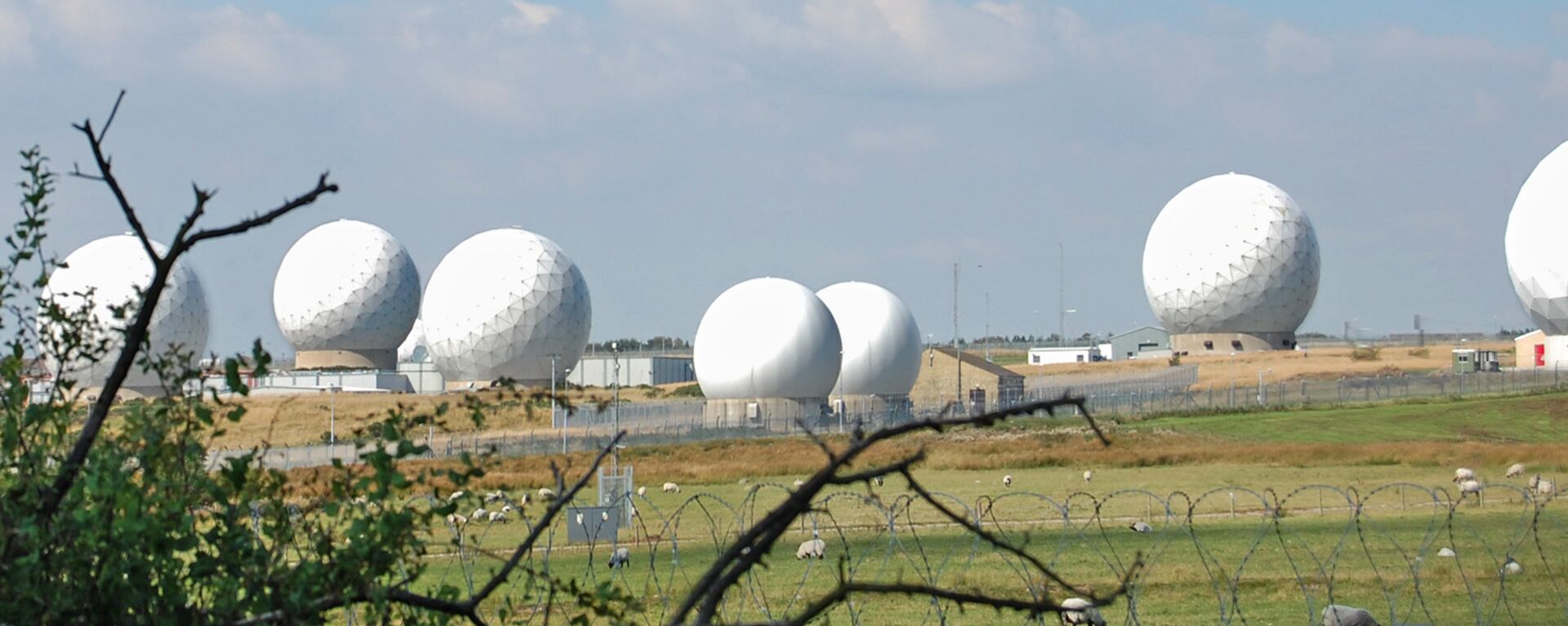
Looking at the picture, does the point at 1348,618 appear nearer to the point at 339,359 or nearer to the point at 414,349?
the point at 339,359

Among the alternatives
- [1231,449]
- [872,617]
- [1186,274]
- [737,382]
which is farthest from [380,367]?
[872,617]

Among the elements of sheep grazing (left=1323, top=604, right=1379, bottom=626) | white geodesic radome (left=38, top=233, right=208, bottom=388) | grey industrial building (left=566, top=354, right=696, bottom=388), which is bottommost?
sheep grazing (left=1323, top=604, right=1379, bottom=626)

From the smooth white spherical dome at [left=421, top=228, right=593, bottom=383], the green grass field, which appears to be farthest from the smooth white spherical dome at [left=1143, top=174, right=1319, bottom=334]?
the green grass field

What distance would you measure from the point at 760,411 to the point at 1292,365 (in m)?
28.0

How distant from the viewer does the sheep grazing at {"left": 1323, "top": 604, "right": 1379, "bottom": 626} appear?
12.7 meters

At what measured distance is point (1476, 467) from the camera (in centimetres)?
3175

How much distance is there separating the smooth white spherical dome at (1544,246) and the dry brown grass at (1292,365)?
6016 mm

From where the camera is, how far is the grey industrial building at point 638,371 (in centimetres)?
9750

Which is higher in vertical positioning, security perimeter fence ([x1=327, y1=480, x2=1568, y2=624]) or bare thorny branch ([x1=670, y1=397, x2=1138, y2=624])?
bare thorny branch ([x1=670, y1=397, x2=1138, y2=624])

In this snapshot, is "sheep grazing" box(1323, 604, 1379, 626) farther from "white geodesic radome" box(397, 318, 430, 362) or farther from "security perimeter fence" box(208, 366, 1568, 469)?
"white geodesic radome" box(397, 318, 430, 362)

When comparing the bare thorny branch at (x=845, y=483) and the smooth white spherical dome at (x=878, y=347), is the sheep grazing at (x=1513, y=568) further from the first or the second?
the smooth white spherical dome at (x=878, y=347)

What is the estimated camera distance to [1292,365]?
72.8 metres

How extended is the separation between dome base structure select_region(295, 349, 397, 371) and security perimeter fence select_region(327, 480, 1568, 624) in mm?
58117

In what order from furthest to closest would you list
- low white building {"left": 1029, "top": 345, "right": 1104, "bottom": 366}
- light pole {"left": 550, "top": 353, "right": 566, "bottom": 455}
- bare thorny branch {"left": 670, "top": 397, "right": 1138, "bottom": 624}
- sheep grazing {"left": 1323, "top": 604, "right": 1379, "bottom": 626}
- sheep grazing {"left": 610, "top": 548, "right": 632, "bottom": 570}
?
low white building {"left": 1029, "top": 345, "right": 1104, "bottom": 366}, sheep grazing {"left": 610, "top": 548, "right": 632, "bottom": 570}, sheep grazing {"left": 1323, "top": 604, "right": 1379, "bottom": 626}, light pole {"left": 550, "top": 353, "right": 566, "bottom": 455}, bare thorny branch {"left": 670, "top": 397, "right": 1138, "bottom": 624}
